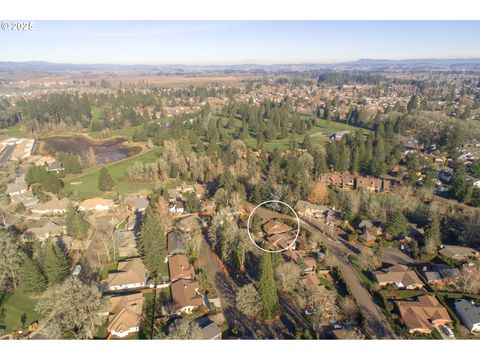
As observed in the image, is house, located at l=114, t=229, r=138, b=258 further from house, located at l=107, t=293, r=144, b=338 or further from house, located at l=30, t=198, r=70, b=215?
house, located at l=30, t=198, r=70, b=215

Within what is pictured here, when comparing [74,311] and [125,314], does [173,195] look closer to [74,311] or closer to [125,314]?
[125,314]

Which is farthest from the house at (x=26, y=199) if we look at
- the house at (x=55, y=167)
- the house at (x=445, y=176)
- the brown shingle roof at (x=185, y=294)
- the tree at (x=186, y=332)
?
the house at (x=445, y=176)

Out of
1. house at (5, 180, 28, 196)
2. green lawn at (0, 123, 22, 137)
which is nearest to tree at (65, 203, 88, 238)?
house at (5, 180, 28, 196)

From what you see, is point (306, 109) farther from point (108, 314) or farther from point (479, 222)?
point (108, 314)

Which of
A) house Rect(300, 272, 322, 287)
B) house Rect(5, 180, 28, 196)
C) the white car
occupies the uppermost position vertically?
house Rect(5, 180, 28, 196)

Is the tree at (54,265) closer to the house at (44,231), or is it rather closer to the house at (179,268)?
the house at (44,231)

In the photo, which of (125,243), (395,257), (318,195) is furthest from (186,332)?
(318,195)

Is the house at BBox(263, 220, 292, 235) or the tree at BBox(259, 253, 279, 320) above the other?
the tree at BBox(259, 253, 279, 320)
